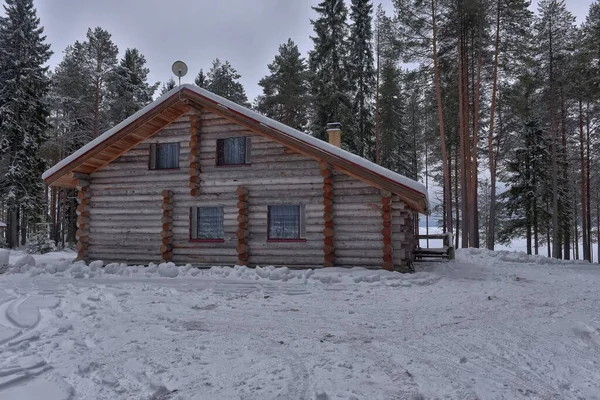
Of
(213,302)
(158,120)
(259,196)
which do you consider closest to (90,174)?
(158,120)

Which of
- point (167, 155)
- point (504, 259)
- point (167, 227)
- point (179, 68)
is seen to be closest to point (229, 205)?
point (167, 227)

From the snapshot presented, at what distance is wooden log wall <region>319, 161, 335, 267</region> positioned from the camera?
1117 cm

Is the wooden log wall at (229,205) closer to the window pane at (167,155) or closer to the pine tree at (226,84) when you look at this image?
the window pane at (167,155)

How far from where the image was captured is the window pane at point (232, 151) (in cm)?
1283


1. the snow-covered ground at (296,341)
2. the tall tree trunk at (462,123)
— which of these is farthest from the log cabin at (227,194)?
the tall tree trunk at (462,123)

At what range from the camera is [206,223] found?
42.0 ft

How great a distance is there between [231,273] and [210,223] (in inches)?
123

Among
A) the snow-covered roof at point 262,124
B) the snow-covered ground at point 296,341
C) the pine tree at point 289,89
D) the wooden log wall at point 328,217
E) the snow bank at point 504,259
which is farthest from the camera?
the pine tree at point 289,89

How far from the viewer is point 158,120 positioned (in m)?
13.0

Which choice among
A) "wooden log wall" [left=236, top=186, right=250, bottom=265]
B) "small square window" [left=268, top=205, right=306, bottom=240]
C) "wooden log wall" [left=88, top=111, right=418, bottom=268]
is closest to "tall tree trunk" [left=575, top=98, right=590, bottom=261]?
"wooden log wall" [left=88, top=111, right=418, bottom=268]

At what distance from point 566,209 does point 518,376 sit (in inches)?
1005

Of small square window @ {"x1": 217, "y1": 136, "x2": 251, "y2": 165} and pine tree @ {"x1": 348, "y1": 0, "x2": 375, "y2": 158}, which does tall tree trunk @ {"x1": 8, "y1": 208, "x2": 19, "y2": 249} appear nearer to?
small square window @ {"x1": 217, "y1": 136, "x2": 251, "y2": 165}

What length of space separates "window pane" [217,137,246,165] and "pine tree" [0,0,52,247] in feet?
60.9

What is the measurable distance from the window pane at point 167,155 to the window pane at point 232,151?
1.86 meters
